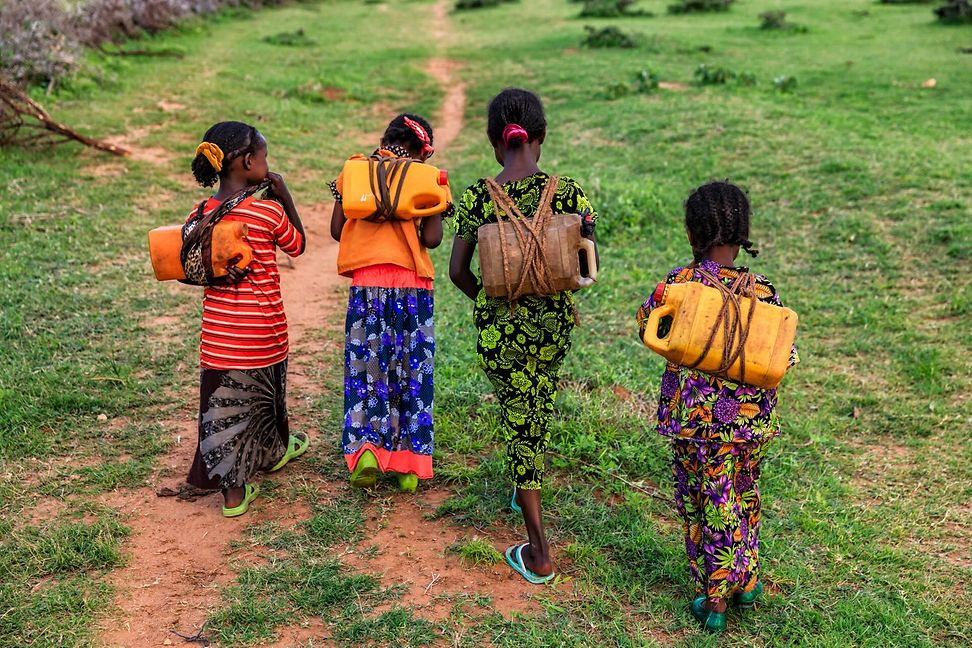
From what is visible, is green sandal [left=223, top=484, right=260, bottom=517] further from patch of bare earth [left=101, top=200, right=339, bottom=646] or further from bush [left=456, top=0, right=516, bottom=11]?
bush [left=456, top=0, right=516, bottom=11]

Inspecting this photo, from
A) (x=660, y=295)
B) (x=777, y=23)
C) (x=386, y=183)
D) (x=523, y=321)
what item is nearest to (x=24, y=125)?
(x=386, y=183)

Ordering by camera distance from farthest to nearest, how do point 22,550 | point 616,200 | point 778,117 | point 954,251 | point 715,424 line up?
1. point 778,117
2. point 616,200
3. point 954,251
4. point 22,550
5. point 715,424

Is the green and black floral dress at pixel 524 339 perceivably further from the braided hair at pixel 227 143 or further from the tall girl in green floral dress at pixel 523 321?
the braided hair at pixel 227 143

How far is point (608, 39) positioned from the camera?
1538 centimetres

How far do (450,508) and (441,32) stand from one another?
1777 cm

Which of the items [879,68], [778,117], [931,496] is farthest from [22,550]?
[879,68]

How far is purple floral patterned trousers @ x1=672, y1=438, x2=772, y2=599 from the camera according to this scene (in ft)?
9.30

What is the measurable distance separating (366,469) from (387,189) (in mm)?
1209

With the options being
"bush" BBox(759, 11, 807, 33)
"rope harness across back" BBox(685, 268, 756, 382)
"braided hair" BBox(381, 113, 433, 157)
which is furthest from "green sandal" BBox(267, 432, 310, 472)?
"bush" BBox(759, 11, 807, 33)

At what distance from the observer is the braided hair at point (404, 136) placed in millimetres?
3394

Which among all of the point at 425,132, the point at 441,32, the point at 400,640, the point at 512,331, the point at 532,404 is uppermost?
the point at 441,32

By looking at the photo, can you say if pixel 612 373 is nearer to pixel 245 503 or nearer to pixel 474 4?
pixel 245 503

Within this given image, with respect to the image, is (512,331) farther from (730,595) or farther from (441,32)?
(441,32)

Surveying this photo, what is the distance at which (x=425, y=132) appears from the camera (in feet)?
11.3
